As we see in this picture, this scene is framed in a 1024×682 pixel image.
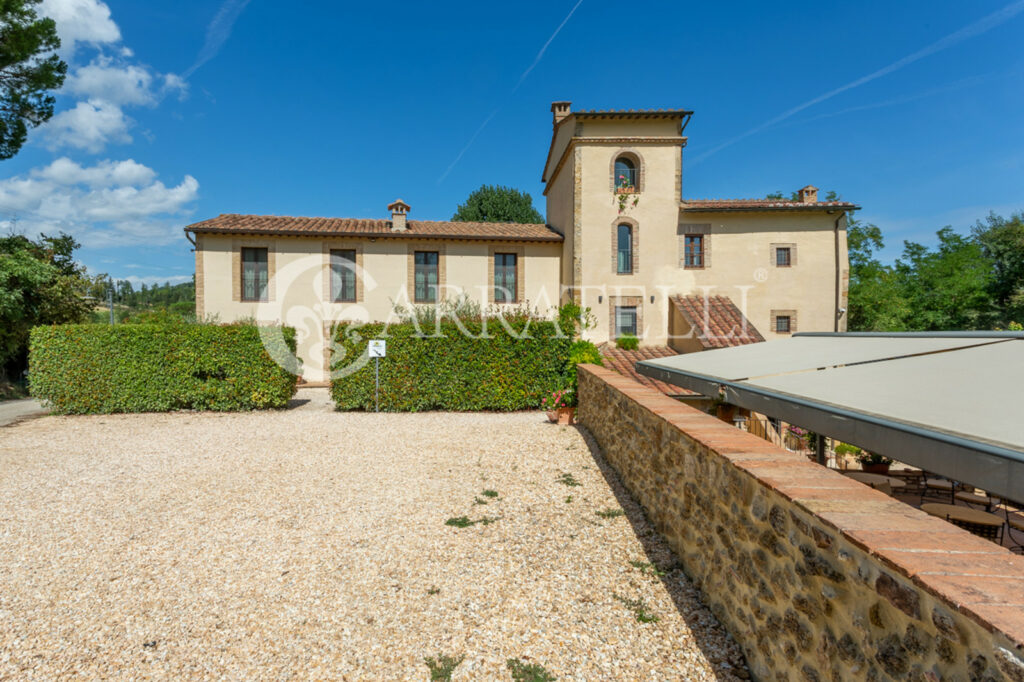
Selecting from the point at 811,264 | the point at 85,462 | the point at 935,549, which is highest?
the point at 811,264

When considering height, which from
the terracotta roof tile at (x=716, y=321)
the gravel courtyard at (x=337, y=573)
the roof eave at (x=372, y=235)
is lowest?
the gravel courtyard at (x=337, y=573)

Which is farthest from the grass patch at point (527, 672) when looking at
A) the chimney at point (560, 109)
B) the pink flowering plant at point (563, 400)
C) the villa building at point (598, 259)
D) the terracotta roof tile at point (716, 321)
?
the chimney at point (560, 109)

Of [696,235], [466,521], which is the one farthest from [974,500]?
[696,235]

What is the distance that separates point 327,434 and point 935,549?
30.2 ft

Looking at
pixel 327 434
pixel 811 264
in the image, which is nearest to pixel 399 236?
pixel 327 434

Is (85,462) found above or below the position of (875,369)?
below

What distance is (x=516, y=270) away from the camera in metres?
18.1

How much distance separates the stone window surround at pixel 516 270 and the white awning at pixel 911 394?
1366 centimetres

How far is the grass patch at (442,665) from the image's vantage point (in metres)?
2.60

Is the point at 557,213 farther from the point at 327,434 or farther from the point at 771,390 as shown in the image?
the point at 771,390

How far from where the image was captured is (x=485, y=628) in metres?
3.02

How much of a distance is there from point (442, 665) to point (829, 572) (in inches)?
89.7

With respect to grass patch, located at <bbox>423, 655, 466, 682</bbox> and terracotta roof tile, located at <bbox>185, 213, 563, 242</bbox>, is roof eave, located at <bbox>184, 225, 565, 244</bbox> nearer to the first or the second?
terracotta roof tile, located at <bbox>185, 213, 563, 242</bbox>

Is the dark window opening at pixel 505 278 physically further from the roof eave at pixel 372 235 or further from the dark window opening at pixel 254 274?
the dark window opening at pixel 254 274
